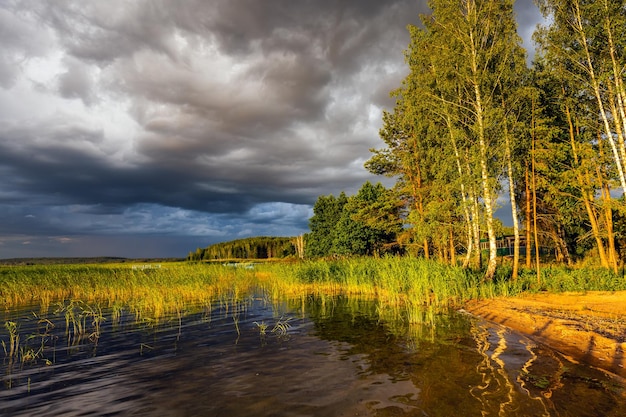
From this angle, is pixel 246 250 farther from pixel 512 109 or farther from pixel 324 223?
pixel 512 109

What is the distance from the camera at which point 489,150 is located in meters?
20.8

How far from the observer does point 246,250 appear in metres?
110

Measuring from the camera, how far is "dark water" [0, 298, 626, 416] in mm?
5664

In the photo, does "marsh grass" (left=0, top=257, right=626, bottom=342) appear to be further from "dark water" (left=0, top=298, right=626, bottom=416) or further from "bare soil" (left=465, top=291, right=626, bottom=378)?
"dark water" (left=0, top=298, right=626, bottom=416)

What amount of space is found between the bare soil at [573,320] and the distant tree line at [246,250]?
8924cm

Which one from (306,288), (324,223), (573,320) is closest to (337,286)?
(306,288)

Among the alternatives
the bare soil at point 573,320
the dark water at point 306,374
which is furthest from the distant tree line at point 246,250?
the dark water at point 306,374

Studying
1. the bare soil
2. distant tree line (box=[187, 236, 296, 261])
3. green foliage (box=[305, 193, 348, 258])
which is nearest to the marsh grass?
the bare soil

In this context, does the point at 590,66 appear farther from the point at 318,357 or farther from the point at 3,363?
the point at 3,363

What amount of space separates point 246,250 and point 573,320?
104197mm

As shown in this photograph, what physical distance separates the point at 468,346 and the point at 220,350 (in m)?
6.55

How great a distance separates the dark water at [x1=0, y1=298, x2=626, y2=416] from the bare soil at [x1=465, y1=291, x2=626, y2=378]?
692mm

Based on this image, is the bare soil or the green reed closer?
the bare soil

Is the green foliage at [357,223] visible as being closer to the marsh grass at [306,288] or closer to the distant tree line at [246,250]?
the marsh grass at [306,288]
